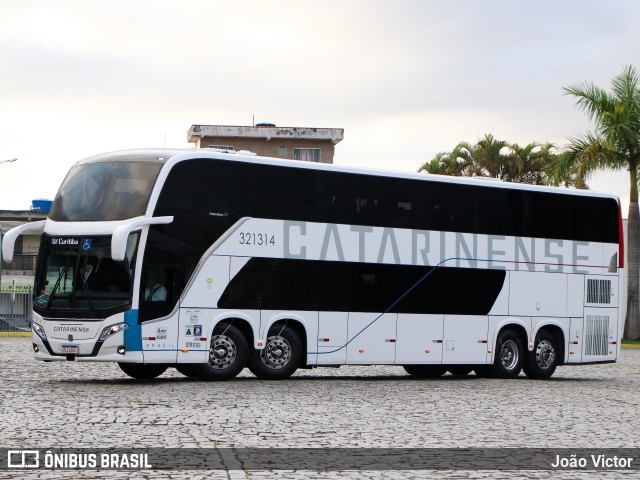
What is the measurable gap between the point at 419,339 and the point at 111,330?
6.91 metres

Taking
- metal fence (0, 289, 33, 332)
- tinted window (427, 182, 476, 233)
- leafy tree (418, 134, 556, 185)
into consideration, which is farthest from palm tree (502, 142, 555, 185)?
tinted window (427, 182, 476, 233)

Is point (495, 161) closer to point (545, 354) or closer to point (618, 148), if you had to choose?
point (618, 148)

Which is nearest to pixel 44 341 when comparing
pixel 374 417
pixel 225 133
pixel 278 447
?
pixel 374 417

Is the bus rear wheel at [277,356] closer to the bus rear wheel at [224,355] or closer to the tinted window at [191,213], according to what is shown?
the bus rear wheel at [224,355]

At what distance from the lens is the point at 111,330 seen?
68.9 ft

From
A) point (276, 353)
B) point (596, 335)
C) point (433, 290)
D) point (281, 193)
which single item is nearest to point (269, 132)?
point (596, 335)

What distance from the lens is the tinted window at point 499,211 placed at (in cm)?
2620

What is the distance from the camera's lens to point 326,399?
1891 centimetres

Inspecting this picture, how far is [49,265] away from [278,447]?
34.7 feet

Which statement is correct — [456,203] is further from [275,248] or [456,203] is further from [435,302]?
[275,248]

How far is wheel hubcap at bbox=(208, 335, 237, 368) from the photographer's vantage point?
2242 cm

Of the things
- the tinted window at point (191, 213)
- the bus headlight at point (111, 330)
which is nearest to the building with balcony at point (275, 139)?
the tinted window at point (191, 213)

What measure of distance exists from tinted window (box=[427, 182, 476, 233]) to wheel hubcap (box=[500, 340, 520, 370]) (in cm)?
284

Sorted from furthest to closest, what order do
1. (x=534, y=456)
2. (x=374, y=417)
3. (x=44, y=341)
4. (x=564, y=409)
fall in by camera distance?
(x=44, y=341) < (x=564, y=409) < (x=374, y=417) < (x=534, y=456)
